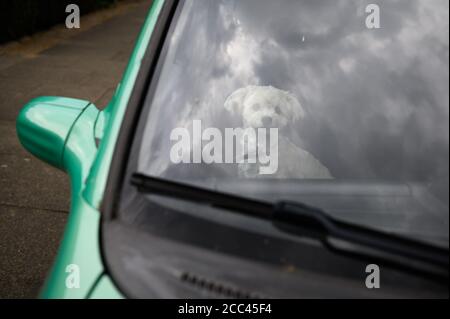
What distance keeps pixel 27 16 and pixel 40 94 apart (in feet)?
13.1

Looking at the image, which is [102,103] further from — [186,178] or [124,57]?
[186,178]

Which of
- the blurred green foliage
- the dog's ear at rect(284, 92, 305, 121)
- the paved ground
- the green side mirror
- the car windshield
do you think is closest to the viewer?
the car windshield

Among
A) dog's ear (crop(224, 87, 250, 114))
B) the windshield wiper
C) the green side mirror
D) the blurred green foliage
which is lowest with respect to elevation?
the windshield wiper

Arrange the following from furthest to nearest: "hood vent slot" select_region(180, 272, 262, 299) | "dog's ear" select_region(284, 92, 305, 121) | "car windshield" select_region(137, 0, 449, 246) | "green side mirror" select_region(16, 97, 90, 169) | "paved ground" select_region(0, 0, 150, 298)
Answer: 1. "paved ground" select_region(0, 0, 150, 298)
2. "green side mirror" select_region(16, 97, 90, 169)
3. "dog's ear" select_region(284, 92, 305, 121)
4. "car windshield" select_region(137, 0, 449, 246)
5. "hood vent slot" select_region(180, 272, 262, 299)

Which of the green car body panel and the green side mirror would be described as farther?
the green side mirror

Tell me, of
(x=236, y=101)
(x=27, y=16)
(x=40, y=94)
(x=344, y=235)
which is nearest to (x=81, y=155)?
(x=236, y=101)

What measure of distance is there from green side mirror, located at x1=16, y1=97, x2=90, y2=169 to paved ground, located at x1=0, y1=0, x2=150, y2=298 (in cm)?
131

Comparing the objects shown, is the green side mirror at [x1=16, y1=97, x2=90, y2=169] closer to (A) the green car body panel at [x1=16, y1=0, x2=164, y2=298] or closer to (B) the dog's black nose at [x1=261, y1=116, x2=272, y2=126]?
(A) the green car body panel at [x1=16, y1=0, x2=164, y2=298]

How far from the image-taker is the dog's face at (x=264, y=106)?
1.57m

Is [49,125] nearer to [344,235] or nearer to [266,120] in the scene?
[266,120]

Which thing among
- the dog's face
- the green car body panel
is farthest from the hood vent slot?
the dog's face

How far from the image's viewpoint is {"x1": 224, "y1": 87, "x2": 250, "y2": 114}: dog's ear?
1586 millimetres

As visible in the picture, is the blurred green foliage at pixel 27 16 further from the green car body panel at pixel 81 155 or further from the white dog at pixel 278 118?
the white dog at pixel 278 118
